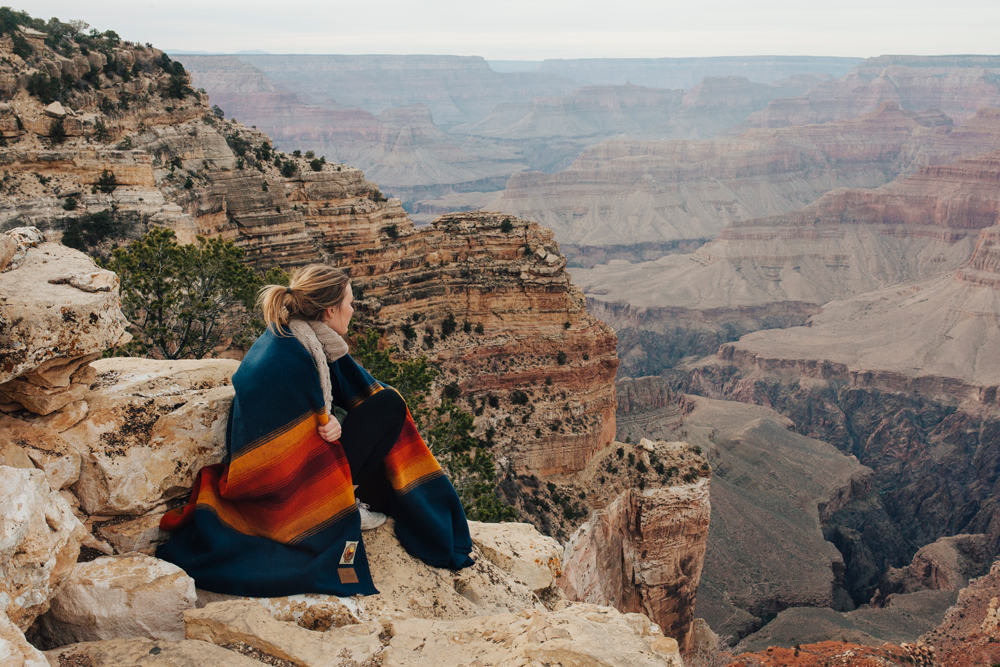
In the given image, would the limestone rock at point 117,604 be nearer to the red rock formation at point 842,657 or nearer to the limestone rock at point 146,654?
the limestone rock at point 146,654

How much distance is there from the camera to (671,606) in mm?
27812

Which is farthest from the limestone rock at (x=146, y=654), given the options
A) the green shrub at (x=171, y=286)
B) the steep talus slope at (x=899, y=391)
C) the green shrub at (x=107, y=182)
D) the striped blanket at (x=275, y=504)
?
the steep talus slope at (x=899, y=391)

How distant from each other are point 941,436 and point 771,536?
43171 millimetres

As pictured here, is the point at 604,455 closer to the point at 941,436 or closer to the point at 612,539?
the point at 612,539

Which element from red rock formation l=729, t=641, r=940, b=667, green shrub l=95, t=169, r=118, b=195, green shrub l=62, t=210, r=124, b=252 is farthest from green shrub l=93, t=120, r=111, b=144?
red rock formation l=729, t=641, r=940, b=667

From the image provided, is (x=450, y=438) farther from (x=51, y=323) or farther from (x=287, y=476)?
(x=51, y=323)

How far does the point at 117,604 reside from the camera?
5191mm

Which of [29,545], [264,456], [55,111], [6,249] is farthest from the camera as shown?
[55,111]

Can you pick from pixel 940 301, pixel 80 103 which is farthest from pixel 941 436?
pixel 80 103

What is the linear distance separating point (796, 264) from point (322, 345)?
143 m

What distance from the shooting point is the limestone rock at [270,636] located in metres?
5.01

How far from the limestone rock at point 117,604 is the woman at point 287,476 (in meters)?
0.42

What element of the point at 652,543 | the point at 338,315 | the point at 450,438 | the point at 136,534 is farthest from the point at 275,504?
the point at 652,543

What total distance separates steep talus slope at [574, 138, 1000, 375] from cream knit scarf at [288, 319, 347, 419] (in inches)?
4143
